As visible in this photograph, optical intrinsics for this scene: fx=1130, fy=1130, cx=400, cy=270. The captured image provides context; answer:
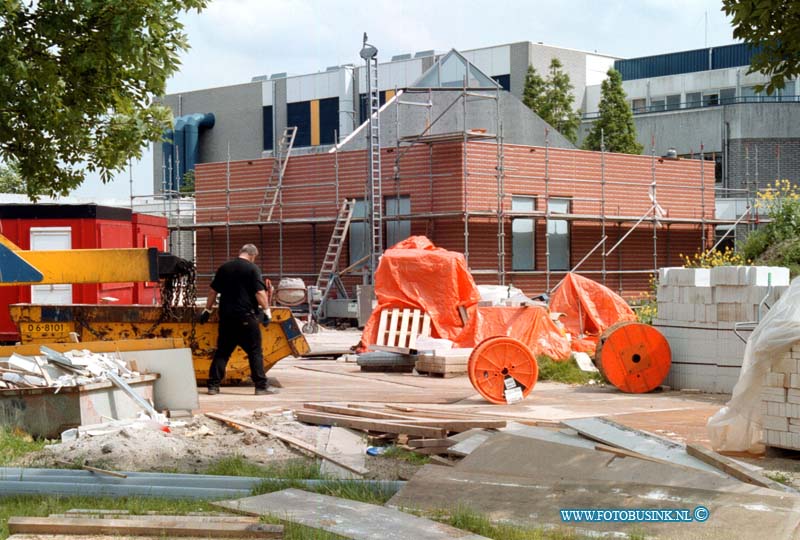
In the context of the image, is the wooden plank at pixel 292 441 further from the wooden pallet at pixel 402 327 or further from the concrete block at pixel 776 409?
the wooden pallet at pixel 402 327

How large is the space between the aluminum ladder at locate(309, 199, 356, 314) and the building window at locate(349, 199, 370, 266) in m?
0.17

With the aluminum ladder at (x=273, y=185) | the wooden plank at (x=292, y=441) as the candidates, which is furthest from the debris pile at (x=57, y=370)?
the aluminum ladder at (x=273, y=185)

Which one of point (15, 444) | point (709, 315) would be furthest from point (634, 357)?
point (15, 444)

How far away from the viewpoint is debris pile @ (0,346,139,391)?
1071 cm

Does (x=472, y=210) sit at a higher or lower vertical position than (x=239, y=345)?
higher

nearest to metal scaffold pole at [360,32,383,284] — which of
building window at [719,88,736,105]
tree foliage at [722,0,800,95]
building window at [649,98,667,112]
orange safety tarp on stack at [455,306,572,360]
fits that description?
orange safety tarp on stack at [455,306,572,360]

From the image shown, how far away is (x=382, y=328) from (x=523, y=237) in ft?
39.0

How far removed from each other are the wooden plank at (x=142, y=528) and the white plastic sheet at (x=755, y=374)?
4875 mm

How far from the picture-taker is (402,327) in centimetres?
2014

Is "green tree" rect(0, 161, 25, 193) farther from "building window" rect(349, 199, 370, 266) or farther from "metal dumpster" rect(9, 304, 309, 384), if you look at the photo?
"metal dumpster" rect(9, 304, 309, 384)

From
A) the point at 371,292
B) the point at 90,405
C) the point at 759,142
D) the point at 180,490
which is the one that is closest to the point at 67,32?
the point at 90,405

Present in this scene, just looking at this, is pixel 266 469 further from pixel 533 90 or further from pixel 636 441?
pixel 533 90

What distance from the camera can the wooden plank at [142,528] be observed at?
21.4 ft

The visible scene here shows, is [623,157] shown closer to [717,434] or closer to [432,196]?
[432,196]
